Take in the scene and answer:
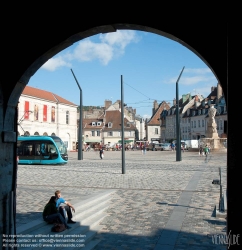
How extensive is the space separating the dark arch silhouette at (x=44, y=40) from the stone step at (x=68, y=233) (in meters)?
2.44

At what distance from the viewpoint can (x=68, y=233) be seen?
279 inches

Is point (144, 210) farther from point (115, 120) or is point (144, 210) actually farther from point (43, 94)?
point (115, 120)

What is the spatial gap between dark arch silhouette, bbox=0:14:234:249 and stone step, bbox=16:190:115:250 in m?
2.44

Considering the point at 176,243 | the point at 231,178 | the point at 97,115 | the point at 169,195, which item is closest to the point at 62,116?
the point at 97,115

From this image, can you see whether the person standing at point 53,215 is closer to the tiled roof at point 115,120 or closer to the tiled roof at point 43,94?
the tiled roof at point 43,94

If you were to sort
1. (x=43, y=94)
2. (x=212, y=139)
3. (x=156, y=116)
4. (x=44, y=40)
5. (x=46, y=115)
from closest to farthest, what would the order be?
1. (x=44, y=40)
2. (x=212, y=139)
3. (x=46, y=115)
4. (x=43, y=94)
5. (x=156, y=116)

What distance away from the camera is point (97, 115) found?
3506 inches

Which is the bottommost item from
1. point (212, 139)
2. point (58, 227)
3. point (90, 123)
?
point (58, 227)

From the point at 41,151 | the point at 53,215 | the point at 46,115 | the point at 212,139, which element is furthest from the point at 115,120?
the point at 53,215

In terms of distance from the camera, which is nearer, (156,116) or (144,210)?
(144,210)

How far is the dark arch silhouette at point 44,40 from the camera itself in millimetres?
3365

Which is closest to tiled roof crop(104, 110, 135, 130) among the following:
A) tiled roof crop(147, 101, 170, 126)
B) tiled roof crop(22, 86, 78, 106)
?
tiled roof crop(147, 101, 170, 126)

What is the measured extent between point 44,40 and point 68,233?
15.1 feet

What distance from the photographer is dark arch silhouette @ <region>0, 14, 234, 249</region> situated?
337 centimetres
